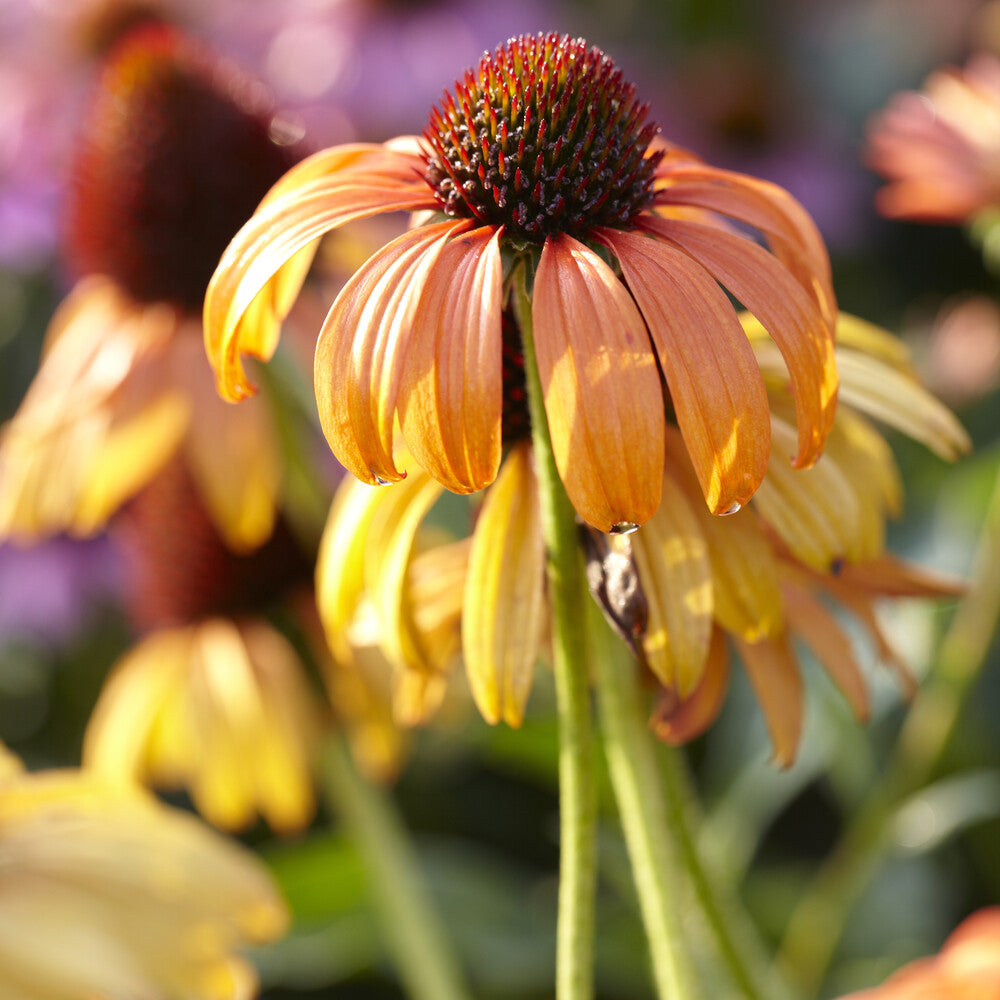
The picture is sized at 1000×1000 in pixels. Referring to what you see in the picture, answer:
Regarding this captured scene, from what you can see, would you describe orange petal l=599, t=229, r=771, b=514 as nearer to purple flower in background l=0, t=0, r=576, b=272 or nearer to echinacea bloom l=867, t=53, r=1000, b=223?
echinacea bloom l=867, t=53, r=1000, b=223

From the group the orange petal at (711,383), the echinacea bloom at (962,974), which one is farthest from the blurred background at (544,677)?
the orange petal at (711,383)

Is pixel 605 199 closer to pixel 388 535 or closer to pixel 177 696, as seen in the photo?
pixel 388 535

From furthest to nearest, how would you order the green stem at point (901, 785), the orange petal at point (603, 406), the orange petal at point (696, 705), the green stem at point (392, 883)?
the green stem at point (901, 785) → the green stem at point (392, 883) → the orange petal at point (696, 705) → the orange petal at point (603, 406)

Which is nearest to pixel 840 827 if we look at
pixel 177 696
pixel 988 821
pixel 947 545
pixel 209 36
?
pixel 988 821

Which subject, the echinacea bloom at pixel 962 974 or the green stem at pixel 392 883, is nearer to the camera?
the echinacea bloom at pixel 962 974

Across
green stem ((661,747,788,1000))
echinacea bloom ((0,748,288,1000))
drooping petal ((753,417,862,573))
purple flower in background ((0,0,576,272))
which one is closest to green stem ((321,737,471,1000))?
echinacea bloom ((0,748,288,1000))

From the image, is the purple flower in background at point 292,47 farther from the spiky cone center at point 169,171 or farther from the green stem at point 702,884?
the green stem at point 702,884

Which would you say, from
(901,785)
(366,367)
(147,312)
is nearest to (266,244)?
(366,367)
